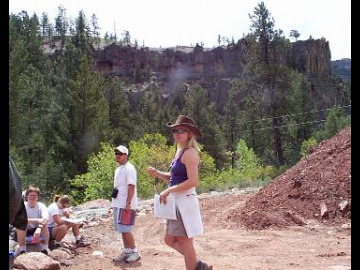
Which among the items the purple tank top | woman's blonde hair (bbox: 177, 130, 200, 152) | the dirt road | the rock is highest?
woman's blonde hair (bbox: 177, 130, 200, 152)

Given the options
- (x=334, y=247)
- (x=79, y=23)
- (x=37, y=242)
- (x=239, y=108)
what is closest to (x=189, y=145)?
(x=37, y=242)

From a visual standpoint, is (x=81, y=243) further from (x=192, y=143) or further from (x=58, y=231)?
(x=192, y=143)

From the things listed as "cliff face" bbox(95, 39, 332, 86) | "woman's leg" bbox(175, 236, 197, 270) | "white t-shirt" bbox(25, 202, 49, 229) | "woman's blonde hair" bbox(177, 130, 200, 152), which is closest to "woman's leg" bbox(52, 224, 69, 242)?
"white t-shirt" bbox(25, 202, 49, 229)

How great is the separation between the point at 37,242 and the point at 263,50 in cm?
2347

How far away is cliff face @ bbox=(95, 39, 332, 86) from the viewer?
97688mm

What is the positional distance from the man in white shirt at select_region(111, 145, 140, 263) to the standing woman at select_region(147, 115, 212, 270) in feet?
5.55

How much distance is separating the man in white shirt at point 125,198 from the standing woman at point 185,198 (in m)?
1.69

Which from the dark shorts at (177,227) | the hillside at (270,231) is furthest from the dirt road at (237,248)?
the dark shorts at (177,227)

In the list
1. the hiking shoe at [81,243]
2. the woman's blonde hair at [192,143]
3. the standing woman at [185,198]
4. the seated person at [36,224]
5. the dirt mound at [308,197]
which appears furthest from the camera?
the dirt mound at [308,197]

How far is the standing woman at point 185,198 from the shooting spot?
4.27 metres

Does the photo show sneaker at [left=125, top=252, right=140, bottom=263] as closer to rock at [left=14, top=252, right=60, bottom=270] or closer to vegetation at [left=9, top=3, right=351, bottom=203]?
rock at [left=14, top=252, right=60, bottom=270]

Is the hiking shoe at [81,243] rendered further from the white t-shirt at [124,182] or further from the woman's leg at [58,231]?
the white t-shirt at [124,182]

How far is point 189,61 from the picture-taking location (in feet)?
348

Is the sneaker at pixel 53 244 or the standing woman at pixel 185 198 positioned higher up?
the standing woman at pixel 185 198
